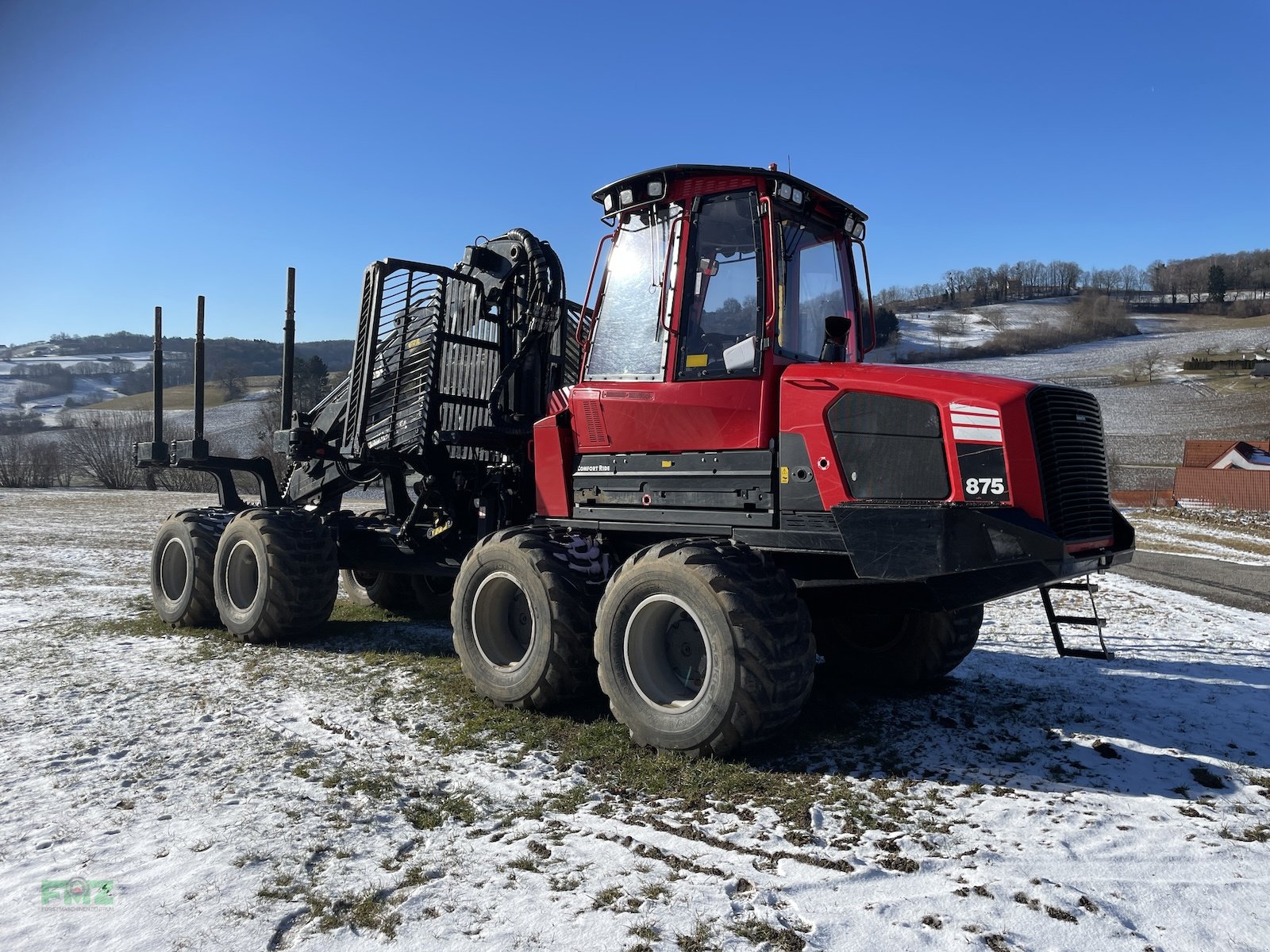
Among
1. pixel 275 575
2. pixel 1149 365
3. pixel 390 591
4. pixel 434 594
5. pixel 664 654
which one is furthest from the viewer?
pixel 1149 365

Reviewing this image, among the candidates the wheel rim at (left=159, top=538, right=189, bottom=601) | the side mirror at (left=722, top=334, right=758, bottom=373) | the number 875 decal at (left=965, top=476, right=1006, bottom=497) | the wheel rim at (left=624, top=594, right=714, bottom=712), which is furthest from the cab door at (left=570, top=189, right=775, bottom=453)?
the wheel rim at (left=159, top=538, right=189, bottom=601)

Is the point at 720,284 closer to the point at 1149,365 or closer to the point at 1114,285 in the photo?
the point at 1149,365

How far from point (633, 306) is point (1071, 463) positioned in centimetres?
284

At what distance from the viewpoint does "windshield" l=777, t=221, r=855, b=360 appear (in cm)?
541

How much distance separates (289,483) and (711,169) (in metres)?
7.07

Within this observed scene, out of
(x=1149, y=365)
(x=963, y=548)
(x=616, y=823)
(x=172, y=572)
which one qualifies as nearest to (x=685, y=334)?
(x=963, y=548)

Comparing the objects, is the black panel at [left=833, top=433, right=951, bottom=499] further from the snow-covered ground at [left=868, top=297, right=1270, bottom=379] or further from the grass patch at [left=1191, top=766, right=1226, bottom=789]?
the snow-covered ground at [left=868, top=297, right=1270, bottom=379]

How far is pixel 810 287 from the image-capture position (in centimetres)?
576

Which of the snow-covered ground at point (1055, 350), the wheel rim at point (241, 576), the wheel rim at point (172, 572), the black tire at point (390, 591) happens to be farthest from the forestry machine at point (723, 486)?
the snow-covered ground at point (1055, 350)

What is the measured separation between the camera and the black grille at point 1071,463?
14.7ft

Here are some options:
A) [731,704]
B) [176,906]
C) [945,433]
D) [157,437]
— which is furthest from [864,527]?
[157,437]

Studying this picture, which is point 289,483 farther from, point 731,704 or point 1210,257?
point 1210,257

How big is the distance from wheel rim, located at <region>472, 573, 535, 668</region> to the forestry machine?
17mm

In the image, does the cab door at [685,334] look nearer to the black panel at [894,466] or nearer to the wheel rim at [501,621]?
the black panel at [894,466]
